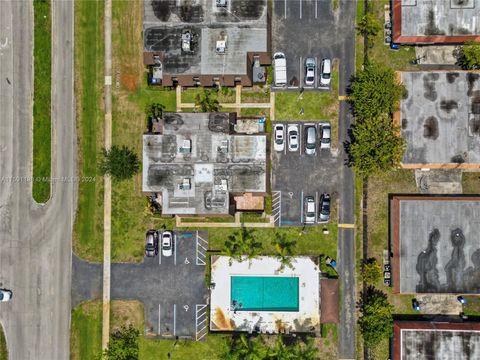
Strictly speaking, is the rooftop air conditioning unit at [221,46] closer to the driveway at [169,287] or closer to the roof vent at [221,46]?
the roof vent at [221,46]

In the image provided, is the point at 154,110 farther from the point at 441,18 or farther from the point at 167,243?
the point at 441,18

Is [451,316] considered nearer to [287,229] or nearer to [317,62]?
[287,229]

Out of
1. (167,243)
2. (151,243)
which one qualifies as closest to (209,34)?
(167,243)

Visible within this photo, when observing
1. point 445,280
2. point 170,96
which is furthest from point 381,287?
point 170,96

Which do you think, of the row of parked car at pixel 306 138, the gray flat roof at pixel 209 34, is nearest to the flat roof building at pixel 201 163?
the row of parked car at pixel 306 138

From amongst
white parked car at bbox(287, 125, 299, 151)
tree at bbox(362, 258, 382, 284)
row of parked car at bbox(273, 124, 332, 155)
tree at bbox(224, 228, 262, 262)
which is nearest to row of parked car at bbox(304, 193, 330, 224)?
row of parked car at bbox(273, 124, 332, 155)

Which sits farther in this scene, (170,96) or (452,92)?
(170,96)
